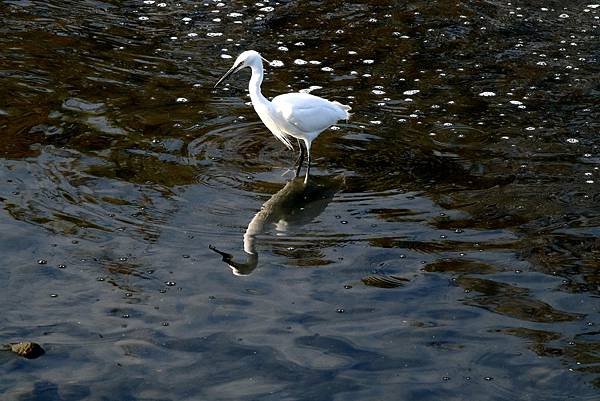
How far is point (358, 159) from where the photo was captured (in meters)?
9.98

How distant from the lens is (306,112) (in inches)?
377

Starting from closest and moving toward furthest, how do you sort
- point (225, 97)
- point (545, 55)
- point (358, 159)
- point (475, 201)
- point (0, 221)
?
point (0, 221) → point (475, 201) → point (358, 159) → point (225, 97) → point (545, 55)

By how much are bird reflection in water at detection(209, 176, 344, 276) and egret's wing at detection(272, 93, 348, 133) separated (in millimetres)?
545

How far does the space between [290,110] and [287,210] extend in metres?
1.07

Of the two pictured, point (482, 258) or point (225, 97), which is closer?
point (482, 258)

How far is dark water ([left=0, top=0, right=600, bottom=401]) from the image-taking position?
266 inches

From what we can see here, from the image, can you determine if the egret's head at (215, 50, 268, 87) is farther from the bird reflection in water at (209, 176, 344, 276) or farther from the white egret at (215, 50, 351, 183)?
the bird reflection in water at (209, 176, 344, 276)

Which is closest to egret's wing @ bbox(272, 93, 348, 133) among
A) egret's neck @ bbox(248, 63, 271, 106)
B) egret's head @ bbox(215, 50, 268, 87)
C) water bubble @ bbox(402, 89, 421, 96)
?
egret's neck @ bbox(248, 63, 271, 106)

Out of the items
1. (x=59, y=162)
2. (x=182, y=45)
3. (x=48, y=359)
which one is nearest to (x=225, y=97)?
(x=182, y=45)

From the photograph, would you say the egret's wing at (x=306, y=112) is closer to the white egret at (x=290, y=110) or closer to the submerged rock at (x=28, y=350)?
the white egret at (x=290, y=110)

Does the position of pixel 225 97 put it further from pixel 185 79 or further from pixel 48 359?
pixel 48 359

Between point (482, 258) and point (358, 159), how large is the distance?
89.7 inches

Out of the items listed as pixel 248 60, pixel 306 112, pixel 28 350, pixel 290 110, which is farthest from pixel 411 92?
pixel 28 350

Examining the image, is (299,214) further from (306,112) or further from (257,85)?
(257,85)
